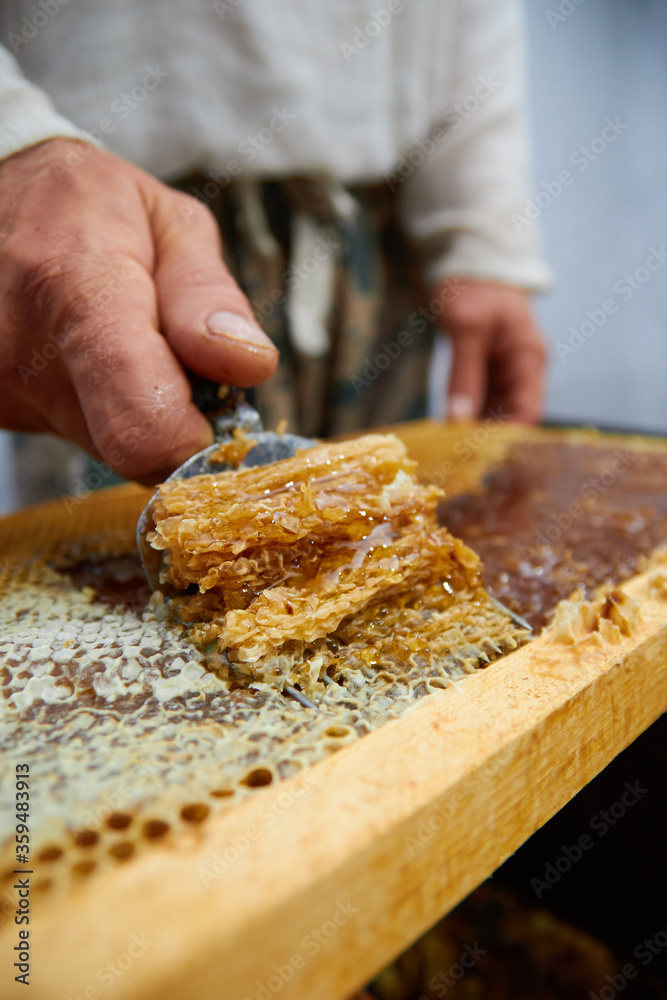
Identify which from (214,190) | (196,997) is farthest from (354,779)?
(214,190)

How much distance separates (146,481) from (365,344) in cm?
161

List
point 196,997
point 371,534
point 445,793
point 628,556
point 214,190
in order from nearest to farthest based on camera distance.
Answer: point 196,997 < point 445,793 < point 371,534 < point 628,556 < point 214,190

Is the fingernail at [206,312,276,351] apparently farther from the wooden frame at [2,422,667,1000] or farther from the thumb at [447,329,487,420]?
the thumb at [447,329,487,420]

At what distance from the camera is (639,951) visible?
1.10 metres

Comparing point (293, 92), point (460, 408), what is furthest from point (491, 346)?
point (293, 92)

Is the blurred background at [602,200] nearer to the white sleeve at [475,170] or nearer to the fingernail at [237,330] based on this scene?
the white sleeve at [475,170]

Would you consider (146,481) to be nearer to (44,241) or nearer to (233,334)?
(233,334)

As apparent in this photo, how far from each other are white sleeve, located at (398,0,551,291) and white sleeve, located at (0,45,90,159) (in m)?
1.70

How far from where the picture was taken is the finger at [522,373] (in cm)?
272

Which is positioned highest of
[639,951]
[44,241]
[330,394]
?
[44,241]

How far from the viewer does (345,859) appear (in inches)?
20.4

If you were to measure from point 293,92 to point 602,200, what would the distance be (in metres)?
4.42

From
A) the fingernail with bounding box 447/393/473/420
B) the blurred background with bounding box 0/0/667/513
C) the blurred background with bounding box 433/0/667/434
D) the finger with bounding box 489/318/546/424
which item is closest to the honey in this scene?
the fingernail with bounding box 447/393/473/420

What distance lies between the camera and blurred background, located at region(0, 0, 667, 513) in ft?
15.5
